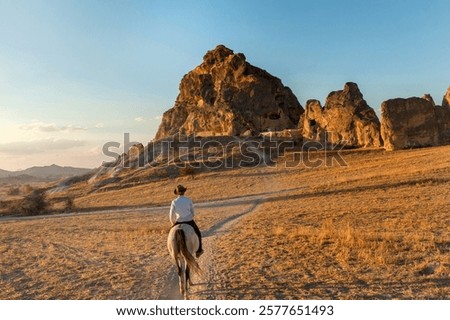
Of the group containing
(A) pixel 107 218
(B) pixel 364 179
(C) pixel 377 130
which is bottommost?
(A) pixel 107 218

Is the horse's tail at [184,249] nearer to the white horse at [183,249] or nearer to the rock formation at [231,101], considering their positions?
the white horse at [183,249]

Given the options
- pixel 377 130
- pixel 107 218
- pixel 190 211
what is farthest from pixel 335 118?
pixel 190 211

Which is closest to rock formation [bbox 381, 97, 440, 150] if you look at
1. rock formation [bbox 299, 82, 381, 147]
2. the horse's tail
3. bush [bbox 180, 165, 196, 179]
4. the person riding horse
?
rock formation [bbox 299, 82, 381, 147]

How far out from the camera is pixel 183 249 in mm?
9812

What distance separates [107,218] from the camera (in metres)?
33.2

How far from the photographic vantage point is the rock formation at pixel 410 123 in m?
59.4

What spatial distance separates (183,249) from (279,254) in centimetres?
483

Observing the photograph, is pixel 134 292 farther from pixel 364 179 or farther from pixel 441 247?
pixel 364 179

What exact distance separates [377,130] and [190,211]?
6333 cm

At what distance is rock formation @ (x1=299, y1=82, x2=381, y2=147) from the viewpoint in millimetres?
69562

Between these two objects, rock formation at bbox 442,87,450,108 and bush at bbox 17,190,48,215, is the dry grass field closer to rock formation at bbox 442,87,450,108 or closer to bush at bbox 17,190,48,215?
bush at bbox 17,190,48,215

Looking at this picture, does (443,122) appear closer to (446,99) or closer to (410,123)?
(410,123)

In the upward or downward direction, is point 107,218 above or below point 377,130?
below

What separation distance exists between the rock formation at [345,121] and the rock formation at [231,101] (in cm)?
1611
